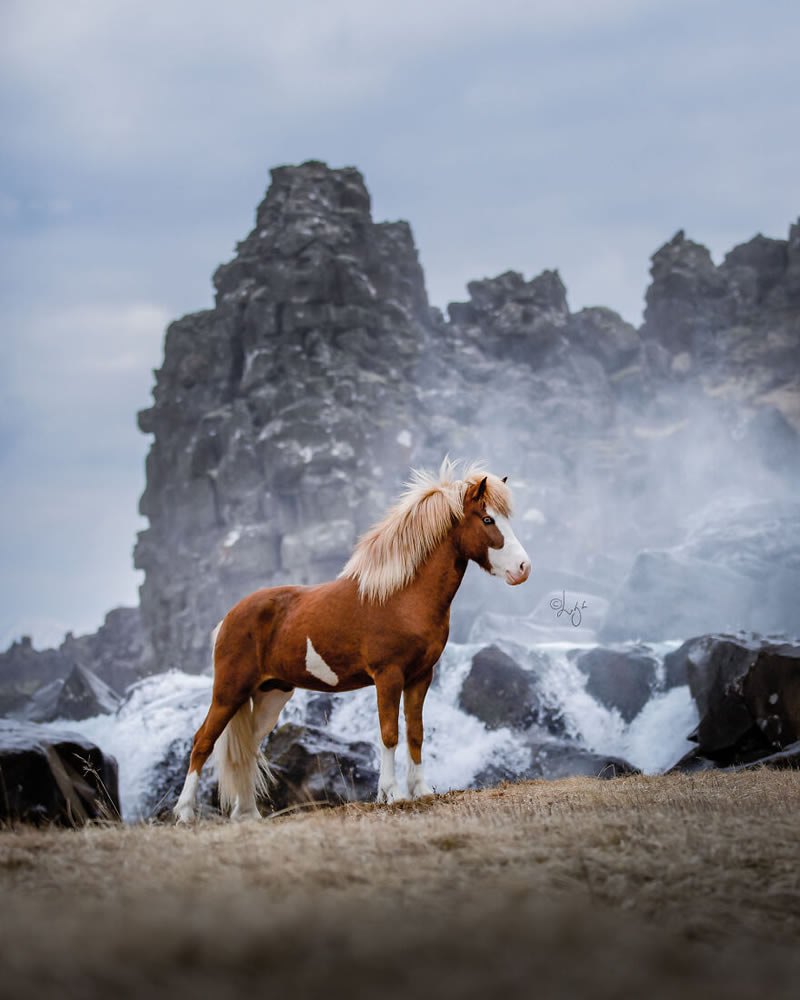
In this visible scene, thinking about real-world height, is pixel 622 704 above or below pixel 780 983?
below

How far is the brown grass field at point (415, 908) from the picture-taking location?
181cm

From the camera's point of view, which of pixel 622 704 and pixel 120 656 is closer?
pixel 622 704

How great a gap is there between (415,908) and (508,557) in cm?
399

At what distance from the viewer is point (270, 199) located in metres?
86.2

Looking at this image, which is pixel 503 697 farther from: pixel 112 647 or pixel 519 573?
pixel 112 647

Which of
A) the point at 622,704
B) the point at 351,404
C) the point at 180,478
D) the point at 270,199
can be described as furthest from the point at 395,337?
the point at 622,704

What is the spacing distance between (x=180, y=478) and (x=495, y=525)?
2877 inches

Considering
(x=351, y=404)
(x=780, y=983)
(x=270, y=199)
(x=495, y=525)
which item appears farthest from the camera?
(x=270, y=199)

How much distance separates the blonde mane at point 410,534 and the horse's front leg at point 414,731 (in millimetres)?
766

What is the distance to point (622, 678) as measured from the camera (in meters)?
23.1

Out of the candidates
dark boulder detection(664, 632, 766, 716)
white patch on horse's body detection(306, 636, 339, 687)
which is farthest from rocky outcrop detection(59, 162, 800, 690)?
white patch on horse's body detection(306, 636, 339, 687)

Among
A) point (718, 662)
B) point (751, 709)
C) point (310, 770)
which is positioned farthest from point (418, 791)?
point (718, 662)

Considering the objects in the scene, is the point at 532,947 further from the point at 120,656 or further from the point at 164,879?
the point at 120,656

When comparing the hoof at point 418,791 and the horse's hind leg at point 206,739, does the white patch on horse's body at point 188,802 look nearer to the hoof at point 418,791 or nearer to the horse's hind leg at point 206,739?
the horse's hind leg at point 206,739
